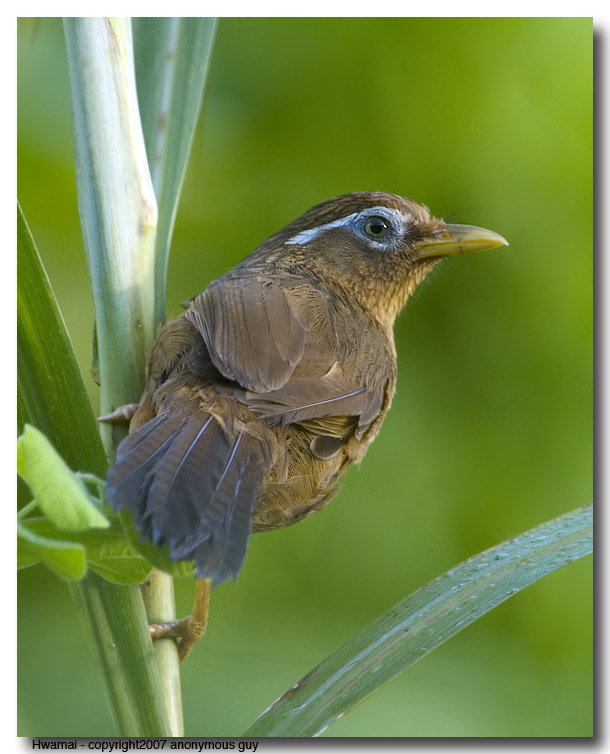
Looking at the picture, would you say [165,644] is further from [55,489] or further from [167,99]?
[167,99]

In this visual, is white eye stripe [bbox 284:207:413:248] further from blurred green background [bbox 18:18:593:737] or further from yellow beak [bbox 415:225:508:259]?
blurred green background [bbox 18:18:593:737]

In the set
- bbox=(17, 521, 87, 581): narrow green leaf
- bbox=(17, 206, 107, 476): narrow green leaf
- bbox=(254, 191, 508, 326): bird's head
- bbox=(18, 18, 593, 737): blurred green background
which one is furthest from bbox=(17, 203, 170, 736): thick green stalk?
bbox=(254, 191, 508, 326): bird's head

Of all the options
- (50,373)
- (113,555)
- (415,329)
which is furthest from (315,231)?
(113,555)

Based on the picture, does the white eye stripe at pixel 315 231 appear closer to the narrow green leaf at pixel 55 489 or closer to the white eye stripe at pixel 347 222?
the white eye stripe at pixel 347 222

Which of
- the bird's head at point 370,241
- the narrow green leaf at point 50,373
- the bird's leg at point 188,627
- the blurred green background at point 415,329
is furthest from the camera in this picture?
the bird's head at point 370,241

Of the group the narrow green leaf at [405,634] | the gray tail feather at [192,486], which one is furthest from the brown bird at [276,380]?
the narrow green leaf at [405,634]

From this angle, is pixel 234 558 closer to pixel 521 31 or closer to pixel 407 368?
pixel 407 368

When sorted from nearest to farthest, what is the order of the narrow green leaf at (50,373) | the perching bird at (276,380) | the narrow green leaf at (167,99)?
the perching bird at (276,380) → the narrow green leaf at (50,373) → the narrow green leaf at (167,99)
